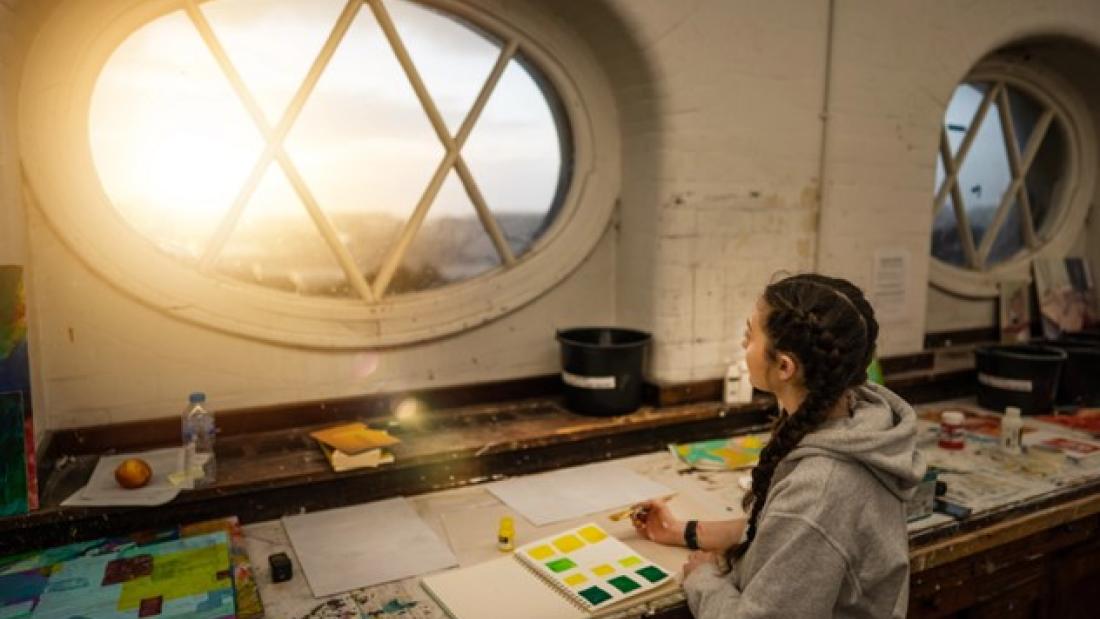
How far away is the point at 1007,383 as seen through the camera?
300 cm

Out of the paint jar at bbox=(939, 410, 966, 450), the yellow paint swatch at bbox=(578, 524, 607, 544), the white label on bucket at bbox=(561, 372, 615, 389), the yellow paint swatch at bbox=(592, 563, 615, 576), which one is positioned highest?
the white label on bucket at bbox=(561, 372, 615, 389)

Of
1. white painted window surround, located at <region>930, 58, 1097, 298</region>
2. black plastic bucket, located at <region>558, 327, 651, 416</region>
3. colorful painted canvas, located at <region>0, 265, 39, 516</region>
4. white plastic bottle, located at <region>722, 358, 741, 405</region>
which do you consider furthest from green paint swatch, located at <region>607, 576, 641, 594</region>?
white painted window surround, located at <region>930, 58, 1097, 298</region>

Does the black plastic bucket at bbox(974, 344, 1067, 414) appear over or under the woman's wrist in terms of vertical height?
over

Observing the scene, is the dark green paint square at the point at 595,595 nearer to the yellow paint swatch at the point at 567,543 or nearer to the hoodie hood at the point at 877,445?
the yellow paint swatch at the point at 567,543

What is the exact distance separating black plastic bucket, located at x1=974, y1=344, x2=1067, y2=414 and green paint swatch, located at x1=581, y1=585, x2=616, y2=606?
7.46 ft

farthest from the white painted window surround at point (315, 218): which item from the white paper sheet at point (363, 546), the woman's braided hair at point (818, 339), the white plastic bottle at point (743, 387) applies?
the woman's braided hair at point (818, 339)

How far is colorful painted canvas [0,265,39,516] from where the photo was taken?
170 cm

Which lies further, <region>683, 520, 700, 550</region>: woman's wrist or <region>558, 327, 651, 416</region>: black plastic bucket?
<region>558, 327, 651, 416</region>: black plastic bucket

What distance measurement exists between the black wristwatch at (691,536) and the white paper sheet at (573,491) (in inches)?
12.0

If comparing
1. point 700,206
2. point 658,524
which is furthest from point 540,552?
point 700,206

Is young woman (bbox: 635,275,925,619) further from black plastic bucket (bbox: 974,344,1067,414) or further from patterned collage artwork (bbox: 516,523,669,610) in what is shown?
→ black plastic bucket (bbox: 974,344,1067,414)

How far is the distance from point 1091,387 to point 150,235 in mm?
3631

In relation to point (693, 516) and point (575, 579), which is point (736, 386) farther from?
point (575, 579)

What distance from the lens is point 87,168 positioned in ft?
6.73
